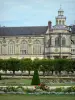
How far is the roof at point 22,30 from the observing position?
268ft

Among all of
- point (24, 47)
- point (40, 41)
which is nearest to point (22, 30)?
point (24, 47)

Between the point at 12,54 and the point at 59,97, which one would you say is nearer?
the point at 59,97

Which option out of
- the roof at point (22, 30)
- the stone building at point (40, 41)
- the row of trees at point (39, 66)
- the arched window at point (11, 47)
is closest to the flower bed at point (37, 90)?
the row of trees at point (39, 66)

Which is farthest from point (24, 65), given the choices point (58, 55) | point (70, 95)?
point (70, 95)

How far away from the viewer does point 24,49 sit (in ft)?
267

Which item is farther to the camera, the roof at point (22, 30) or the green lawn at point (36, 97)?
the roof at point (22, 30)

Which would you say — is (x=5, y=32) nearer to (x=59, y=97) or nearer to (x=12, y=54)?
(x=12, y=54)

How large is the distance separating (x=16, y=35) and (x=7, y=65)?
998 inches

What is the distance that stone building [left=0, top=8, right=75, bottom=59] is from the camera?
78631mm

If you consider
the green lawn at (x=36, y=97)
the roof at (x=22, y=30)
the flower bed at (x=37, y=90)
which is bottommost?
the green lawn at (x=36, y=97)

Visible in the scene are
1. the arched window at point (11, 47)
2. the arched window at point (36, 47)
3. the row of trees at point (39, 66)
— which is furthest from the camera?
the arched window at point (11, 47)

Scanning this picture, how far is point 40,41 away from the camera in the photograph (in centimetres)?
8088

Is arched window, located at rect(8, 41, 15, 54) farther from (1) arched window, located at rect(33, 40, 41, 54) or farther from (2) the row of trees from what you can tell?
(2) the row of trees

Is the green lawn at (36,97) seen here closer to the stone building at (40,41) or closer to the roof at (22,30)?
the stone building at (40,41)
